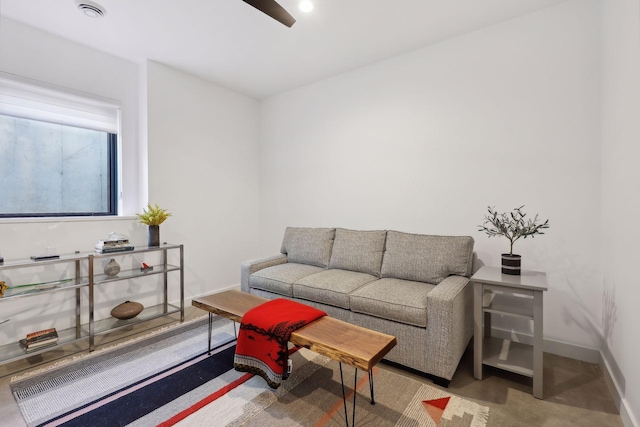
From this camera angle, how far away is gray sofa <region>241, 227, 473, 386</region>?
1982mm

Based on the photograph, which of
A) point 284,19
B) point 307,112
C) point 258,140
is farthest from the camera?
point 258,140

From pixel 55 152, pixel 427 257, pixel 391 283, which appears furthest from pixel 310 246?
pixel 55 152

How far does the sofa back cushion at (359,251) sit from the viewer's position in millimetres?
2881

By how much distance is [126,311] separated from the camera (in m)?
2.74

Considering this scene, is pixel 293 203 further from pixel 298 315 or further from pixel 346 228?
pixel 298 315

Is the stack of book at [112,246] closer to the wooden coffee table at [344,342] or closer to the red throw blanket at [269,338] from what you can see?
the wooden coffee table at [344,342]

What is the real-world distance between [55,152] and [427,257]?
359cm

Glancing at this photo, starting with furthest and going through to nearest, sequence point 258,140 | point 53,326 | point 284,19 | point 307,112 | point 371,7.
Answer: point 258,140
point 307,112
point 53,326
point 371,7
point 284,19

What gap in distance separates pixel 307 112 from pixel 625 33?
290 cm

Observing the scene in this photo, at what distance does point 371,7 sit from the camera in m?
2.34

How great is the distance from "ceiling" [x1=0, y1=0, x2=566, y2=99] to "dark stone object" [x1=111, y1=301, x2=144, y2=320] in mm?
2479

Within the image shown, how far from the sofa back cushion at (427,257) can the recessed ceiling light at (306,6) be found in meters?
2.05

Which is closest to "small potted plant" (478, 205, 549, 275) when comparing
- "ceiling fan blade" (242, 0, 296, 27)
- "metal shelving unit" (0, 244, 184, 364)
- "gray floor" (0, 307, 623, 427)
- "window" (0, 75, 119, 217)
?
"gray floor" (0, 307, 623, 427)

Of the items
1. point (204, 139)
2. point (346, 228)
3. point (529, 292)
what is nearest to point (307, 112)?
point (204, 139)
